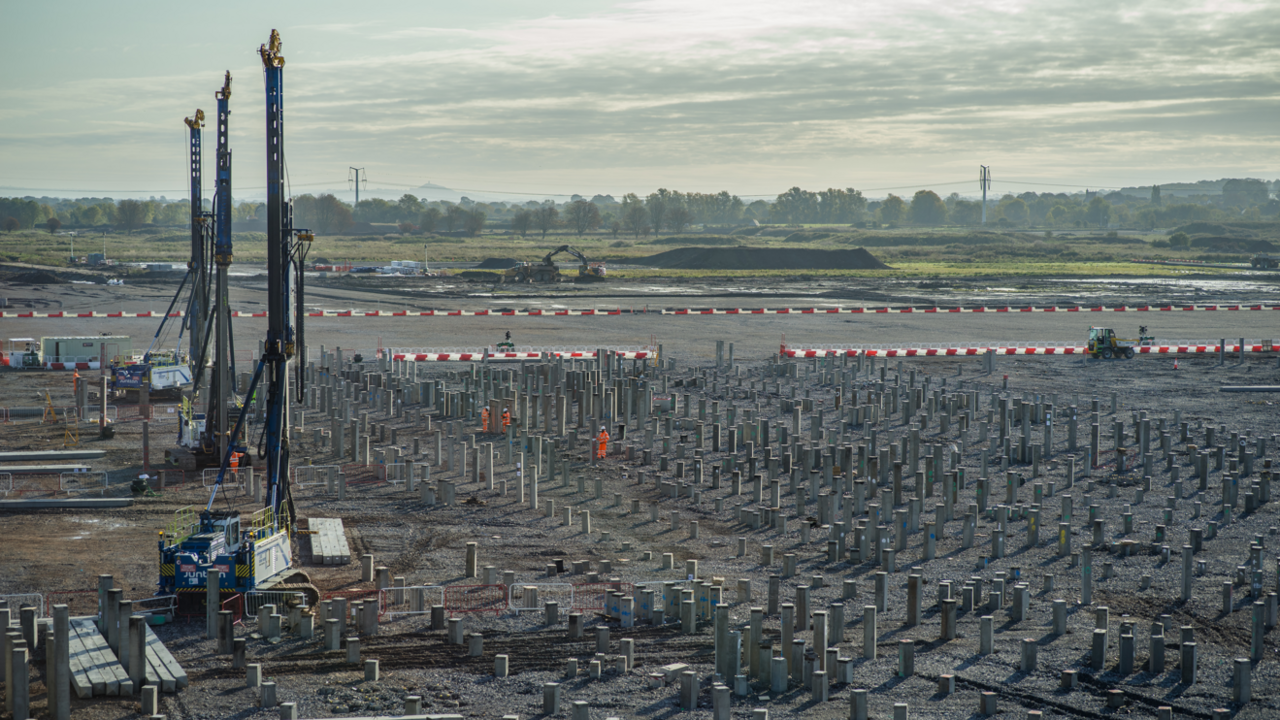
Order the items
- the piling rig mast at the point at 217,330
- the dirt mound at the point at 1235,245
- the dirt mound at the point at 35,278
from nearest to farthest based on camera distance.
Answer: the piling rig mast at the point at 217,330 → the dirt mound at the point at 35,278 → the dirt mound at the point at 1235,245

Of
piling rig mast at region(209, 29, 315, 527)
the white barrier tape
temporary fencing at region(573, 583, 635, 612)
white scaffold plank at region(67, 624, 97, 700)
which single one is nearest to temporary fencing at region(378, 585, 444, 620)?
temporary fencing at region(573, 583, 635, 612)

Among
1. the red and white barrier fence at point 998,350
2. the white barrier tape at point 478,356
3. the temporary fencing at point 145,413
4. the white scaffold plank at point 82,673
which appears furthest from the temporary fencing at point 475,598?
the red and white barrier fence at point 998,350

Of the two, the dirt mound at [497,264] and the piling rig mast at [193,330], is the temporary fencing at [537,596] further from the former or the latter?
the dirt mound at [497,264]

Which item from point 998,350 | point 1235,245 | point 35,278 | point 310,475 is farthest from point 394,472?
point 1235,245

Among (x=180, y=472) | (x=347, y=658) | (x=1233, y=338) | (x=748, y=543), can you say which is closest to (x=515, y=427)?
(x=180, y=472)

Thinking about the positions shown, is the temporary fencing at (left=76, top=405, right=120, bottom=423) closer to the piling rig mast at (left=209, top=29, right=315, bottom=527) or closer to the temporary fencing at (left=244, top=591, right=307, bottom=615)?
the piling rig mast at (left=209, top=29, right=315, bottom=527)

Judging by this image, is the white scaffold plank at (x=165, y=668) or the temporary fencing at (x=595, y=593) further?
the temporary fencing at (x=595, y=593)

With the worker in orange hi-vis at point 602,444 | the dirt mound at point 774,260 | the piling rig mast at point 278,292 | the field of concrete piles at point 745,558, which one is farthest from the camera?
the dirt mound at point 774,260

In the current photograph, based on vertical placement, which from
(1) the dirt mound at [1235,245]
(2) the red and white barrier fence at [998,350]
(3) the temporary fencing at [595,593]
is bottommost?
(3) the temporary fencing at [595,593]
